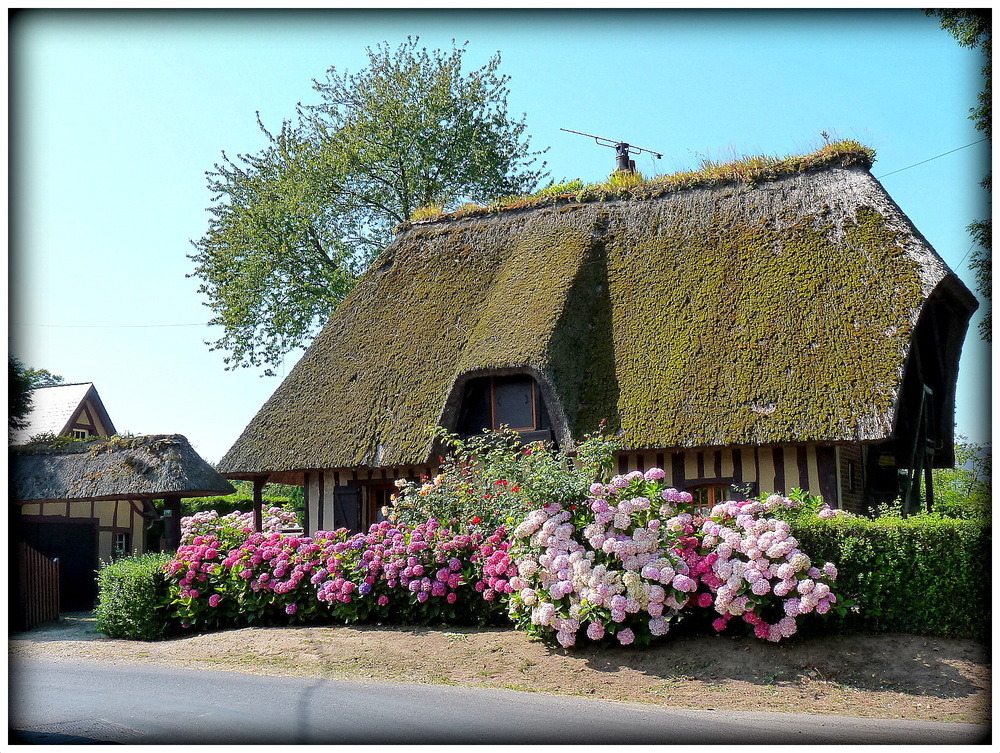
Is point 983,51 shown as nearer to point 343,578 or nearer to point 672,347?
point 672,347

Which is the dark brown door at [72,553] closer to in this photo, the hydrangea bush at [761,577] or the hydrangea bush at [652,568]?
the hydrangea bush at [652,568]

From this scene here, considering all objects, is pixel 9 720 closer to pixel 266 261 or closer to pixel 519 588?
pixel 519 588

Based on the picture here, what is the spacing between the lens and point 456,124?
2359 cm

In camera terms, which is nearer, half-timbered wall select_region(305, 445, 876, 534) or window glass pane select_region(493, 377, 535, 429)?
half-timbered wall select_region(305, 445, 876, 534)

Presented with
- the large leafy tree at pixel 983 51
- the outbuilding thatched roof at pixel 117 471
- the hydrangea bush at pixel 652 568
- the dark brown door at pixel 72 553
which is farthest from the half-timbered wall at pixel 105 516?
the large leafy tree at pixel 983 51

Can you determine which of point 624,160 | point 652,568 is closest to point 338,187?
point 624,160

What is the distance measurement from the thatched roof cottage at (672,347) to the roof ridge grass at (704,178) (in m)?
0.04

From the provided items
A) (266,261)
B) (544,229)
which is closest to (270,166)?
(266,261)

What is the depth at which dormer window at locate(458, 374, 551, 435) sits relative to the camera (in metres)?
13.5

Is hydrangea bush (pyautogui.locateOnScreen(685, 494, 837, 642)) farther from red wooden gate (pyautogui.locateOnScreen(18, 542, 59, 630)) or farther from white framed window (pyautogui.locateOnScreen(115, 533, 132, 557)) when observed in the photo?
white framed window (pyautogui.locateOnScreen(115, 533, 132, 557))

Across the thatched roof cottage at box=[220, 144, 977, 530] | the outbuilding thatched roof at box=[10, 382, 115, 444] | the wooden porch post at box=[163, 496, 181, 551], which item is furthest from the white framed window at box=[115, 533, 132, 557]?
the thatched roof cottage at box=[220, 144, 977, 530]

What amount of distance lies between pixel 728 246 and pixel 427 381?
208 inches

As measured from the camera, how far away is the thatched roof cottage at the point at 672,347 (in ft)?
39.2

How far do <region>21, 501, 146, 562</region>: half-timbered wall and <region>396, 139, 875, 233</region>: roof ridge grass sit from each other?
965 centimetres
